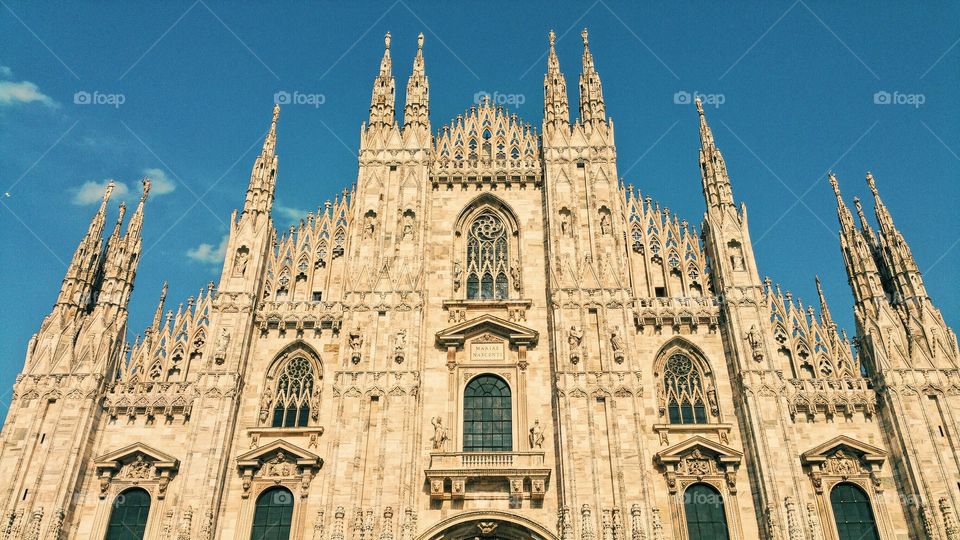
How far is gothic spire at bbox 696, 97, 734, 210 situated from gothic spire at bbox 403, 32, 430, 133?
10.7m

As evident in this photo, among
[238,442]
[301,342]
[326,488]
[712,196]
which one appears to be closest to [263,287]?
[301,342]

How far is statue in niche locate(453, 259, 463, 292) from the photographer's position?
2781cm

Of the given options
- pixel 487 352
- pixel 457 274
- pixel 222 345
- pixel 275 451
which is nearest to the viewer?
pixel 275 451

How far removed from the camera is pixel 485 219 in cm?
2964

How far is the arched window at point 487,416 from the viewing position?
81.2ft

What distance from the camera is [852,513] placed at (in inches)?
907

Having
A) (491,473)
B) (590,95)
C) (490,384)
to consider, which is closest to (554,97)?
(590,95)

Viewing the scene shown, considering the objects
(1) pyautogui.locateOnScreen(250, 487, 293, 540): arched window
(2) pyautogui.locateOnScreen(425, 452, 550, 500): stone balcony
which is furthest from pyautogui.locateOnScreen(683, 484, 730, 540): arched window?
(1) pyautogui.locateOnScreen(250, 487, 293, 540): arched window

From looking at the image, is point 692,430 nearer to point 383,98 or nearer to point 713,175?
point 713,175

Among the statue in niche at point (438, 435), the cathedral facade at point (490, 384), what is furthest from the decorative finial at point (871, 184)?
the statue in niche at point (438, 435)

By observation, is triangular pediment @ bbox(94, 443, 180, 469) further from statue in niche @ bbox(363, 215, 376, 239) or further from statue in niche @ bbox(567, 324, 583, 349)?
statue in niche @ bbox(567, 324, 583, 349)

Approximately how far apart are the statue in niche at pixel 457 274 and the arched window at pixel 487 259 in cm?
30

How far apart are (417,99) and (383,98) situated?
136 cm

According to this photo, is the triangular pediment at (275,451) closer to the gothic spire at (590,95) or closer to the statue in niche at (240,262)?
the statue in niche at (240,262)
